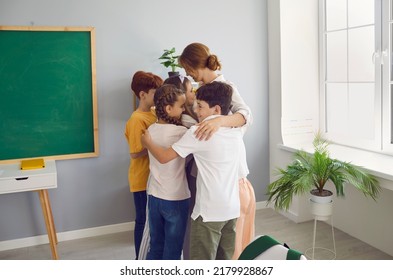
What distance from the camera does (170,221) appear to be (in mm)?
2092

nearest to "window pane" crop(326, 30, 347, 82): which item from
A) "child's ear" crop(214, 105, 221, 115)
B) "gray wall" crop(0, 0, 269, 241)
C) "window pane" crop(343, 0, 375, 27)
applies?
"window pane" crop(343, 0, 375, 27)

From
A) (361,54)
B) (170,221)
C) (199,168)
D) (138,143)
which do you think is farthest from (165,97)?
(361,54)

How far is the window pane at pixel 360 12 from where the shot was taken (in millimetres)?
3247

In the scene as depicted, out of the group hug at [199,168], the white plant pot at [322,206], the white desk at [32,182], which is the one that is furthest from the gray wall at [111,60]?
the white plant pot at [322,206]

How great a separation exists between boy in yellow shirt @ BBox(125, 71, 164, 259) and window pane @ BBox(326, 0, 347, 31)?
1.87m

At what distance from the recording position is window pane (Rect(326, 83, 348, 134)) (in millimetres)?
3619

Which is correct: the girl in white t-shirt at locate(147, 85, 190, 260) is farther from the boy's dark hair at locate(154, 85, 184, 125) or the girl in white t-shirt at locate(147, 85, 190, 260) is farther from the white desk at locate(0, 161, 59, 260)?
the white desk at locate(0, 161, 59, 260)

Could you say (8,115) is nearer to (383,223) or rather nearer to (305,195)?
(305,195)

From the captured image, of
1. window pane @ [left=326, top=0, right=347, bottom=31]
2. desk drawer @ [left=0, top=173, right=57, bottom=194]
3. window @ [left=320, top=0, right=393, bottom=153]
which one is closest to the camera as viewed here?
desk drawer @ [left=0, top=173, right=57, bottom=194]

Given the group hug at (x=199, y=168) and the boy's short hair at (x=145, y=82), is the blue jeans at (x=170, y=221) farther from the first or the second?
the boy's short hair at (x=145, y=82)

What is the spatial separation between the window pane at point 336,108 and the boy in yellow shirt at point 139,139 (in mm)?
1833

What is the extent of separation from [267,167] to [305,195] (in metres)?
0.54
